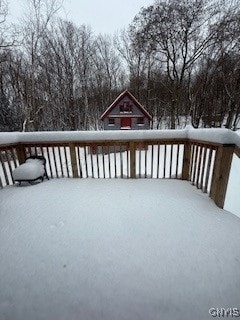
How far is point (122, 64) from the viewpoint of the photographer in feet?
80.3

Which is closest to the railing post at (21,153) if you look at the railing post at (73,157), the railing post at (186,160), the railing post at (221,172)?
the railing post at (73,157)

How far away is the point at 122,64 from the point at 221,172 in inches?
1002

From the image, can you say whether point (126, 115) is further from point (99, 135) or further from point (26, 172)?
point (26, 172)

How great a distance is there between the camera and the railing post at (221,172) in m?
2.55

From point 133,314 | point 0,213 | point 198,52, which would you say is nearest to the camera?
point 133,314

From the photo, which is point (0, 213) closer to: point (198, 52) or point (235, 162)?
point (235, 162)

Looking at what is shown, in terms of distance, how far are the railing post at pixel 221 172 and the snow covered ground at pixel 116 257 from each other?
16 centimetres

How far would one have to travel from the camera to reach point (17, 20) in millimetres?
10328

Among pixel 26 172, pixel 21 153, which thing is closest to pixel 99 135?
pixel 26 172

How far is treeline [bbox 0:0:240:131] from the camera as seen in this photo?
44.7 feet

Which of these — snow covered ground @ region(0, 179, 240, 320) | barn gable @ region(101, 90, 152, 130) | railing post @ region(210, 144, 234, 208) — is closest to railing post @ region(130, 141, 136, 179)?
snow covered ground @ region(0, 179, 240, 320)

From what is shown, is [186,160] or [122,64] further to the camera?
[122,64]

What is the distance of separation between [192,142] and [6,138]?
361 cm

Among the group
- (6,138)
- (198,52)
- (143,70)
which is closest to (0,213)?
(6,138)
